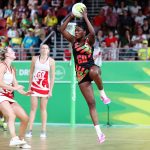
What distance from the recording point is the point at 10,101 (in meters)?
11.9

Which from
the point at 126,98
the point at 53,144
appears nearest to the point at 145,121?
the point at 126,98

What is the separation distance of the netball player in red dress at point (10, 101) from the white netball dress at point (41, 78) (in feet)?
9.48

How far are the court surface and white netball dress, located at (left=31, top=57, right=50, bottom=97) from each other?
119cm

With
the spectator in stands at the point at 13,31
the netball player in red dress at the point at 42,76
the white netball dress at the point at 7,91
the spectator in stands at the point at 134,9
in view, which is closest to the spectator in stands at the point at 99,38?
the spectator in stands at the point at 134,9

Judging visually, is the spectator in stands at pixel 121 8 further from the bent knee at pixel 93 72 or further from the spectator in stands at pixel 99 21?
the bent knee at pixel 93 72

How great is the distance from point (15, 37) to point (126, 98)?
6945 millimetres

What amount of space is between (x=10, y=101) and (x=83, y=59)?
6.32 feet

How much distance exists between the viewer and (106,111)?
61.0 feet

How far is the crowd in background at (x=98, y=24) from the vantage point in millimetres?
21297

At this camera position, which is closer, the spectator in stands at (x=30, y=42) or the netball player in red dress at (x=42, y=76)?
the netball player in red dress at (x=42, y=76)

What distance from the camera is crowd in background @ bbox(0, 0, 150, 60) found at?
21297 mm

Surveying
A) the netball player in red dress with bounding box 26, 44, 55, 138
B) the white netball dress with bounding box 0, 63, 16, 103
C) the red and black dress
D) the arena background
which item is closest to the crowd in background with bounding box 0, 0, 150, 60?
the arena background

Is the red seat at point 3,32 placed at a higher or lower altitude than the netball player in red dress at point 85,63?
higher

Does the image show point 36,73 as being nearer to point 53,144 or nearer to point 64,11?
point 53,144
